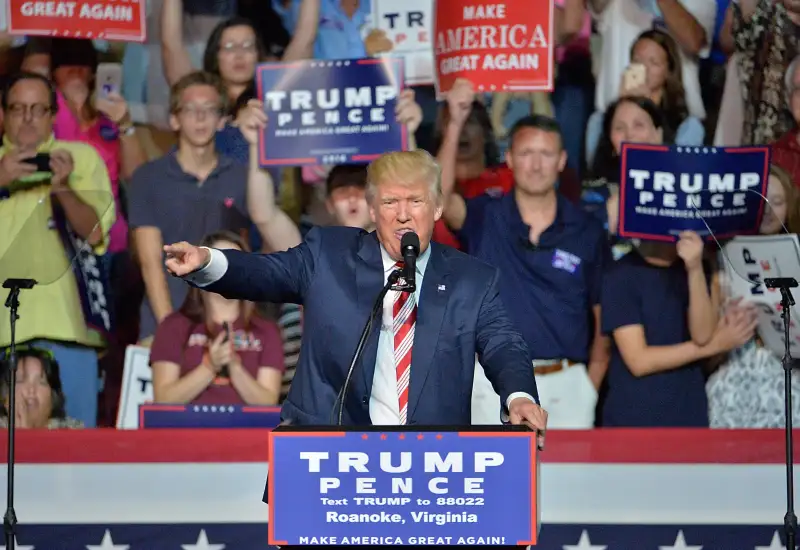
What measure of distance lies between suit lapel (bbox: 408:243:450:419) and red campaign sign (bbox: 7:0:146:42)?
3152 millimetres

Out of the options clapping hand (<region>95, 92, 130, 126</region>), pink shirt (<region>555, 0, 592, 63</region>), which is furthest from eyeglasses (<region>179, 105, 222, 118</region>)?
pink shirt (<region>555, 0, 592, 63</region>)

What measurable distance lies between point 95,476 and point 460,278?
6.06 ft

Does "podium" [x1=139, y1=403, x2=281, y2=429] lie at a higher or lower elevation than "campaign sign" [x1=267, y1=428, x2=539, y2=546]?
lower

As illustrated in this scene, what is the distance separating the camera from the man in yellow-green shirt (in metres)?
4.46

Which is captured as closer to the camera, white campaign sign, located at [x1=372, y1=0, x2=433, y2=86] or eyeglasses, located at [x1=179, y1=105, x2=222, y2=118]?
eyeglasses, located at [x1=179, y1=105, x2=222, y2=118]

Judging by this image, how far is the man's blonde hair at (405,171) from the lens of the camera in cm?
264

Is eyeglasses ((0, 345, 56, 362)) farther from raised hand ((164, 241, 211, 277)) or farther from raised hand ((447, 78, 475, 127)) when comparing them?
raised hand ((164, 241, 211, 277))

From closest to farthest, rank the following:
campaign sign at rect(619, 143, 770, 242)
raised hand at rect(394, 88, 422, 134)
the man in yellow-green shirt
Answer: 1. the man in yellow-green shirt
2. campaign sign at rect(619, 143, 770, 242)
3. raised hand at rect(394, 88, 422, 134)

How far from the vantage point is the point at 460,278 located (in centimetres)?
275

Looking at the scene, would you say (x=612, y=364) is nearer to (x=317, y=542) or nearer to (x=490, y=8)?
(x=490, y=8)

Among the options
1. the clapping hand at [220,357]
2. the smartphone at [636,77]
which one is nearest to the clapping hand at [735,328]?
the smartphone at [636,77]

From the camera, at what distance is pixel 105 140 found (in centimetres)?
552

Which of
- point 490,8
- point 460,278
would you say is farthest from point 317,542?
point 490,8

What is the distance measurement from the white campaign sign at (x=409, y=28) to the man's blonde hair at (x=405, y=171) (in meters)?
2.88
